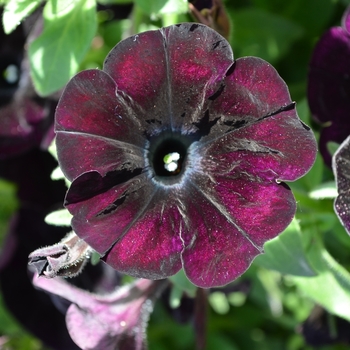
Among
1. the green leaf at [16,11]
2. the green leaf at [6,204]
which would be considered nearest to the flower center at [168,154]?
the green leaf at [16,11]

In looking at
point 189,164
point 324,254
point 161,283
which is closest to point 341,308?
point 324,254

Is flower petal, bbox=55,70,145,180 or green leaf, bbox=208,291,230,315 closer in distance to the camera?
flower petal, bbox=55,70,145,180

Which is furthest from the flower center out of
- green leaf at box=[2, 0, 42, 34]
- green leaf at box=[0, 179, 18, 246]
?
green leaf at box=[0, 179, 18, 246]

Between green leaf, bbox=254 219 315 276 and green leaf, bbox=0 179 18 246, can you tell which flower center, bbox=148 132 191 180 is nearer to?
green leaf, bbox=254 219 315 276

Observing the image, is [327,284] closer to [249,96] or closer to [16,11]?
[249,96]

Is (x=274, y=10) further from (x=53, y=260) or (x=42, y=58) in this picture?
(x=53, y=260)

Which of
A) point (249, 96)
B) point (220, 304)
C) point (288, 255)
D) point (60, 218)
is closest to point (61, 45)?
point (60, 218)
